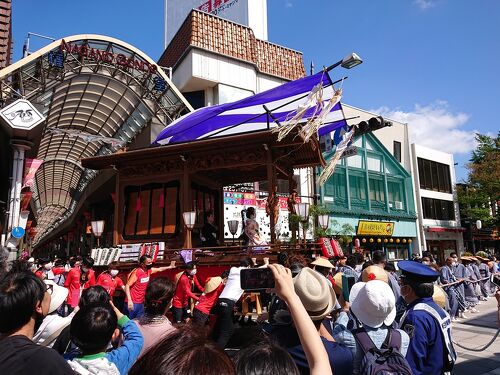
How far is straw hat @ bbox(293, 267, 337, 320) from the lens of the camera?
89.9 inches

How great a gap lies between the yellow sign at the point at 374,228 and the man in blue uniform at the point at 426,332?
22133 millimetres

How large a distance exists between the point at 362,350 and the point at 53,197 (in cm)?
3750

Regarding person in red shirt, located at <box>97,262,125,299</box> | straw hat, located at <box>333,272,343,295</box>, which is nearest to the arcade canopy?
person in red shirt, located at <box>97,262,125,299</box>

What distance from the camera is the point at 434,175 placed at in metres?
30.7

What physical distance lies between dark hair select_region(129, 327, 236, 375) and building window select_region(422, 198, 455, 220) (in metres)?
31.2

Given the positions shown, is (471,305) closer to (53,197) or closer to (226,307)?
(226,307)

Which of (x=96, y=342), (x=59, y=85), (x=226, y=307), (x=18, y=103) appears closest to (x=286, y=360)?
(x=96, y=342)

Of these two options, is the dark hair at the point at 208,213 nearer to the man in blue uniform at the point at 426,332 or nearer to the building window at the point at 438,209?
the man in blue uniform at the point at 426,332

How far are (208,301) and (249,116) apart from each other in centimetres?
832

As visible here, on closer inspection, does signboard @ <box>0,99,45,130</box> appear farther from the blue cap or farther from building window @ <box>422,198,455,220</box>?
building window @ <box>422,198,455,220</box>

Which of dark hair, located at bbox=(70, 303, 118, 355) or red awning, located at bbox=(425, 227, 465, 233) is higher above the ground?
red awning, located at bbox=(425, 227, 465, 233)

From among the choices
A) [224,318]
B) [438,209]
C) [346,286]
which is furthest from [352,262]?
[438,209]

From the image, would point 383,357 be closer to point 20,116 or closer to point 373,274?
point 373,274

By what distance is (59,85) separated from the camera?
16109 millimetres
